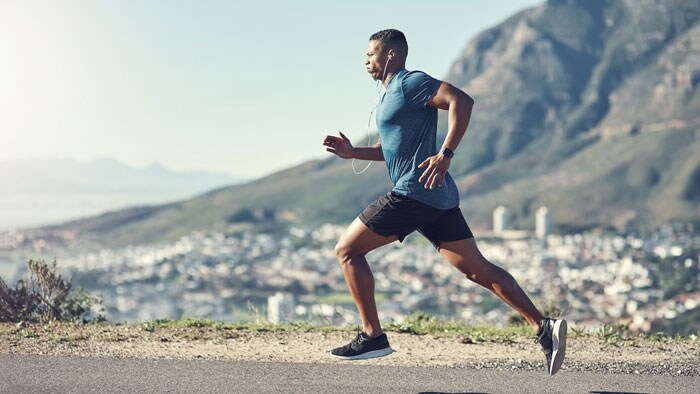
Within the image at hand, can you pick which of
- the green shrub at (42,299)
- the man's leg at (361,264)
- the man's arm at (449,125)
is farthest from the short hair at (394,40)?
the green shrub at (42,299)

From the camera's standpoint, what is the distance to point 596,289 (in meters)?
82.6

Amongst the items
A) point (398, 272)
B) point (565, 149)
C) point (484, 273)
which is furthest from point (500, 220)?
point (484, 273)

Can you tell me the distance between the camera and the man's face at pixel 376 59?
5641mm

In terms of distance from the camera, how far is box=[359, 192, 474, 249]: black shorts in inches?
215

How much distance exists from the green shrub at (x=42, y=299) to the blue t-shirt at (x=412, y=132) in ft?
12.0

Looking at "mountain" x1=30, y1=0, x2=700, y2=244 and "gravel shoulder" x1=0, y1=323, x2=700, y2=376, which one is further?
"mountain" x1=30, y1=0, x2=700, y2=244

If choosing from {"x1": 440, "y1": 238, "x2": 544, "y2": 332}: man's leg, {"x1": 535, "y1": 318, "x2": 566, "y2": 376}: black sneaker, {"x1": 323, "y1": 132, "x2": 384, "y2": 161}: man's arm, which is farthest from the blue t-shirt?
{"x1": 535, "y1": 318, "x2": 566, "y2": 376}: black sneaker

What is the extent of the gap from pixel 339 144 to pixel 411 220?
0.86 meters

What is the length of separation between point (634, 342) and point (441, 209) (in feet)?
7.73

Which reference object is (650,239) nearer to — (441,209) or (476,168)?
(476,168)

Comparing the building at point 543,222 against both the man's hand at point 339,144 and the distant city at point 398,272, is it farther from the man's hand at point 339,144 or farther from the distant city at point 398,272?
the man's hand at point 339,144

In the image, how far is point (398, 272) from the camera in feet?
343

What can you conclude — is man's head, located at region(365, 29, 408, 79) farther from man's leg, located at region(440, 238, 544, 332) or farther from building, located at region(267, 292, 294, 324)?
building, located at region(267, 292, 294, 324)

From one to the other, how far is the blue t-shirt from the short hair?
184 millimetres
